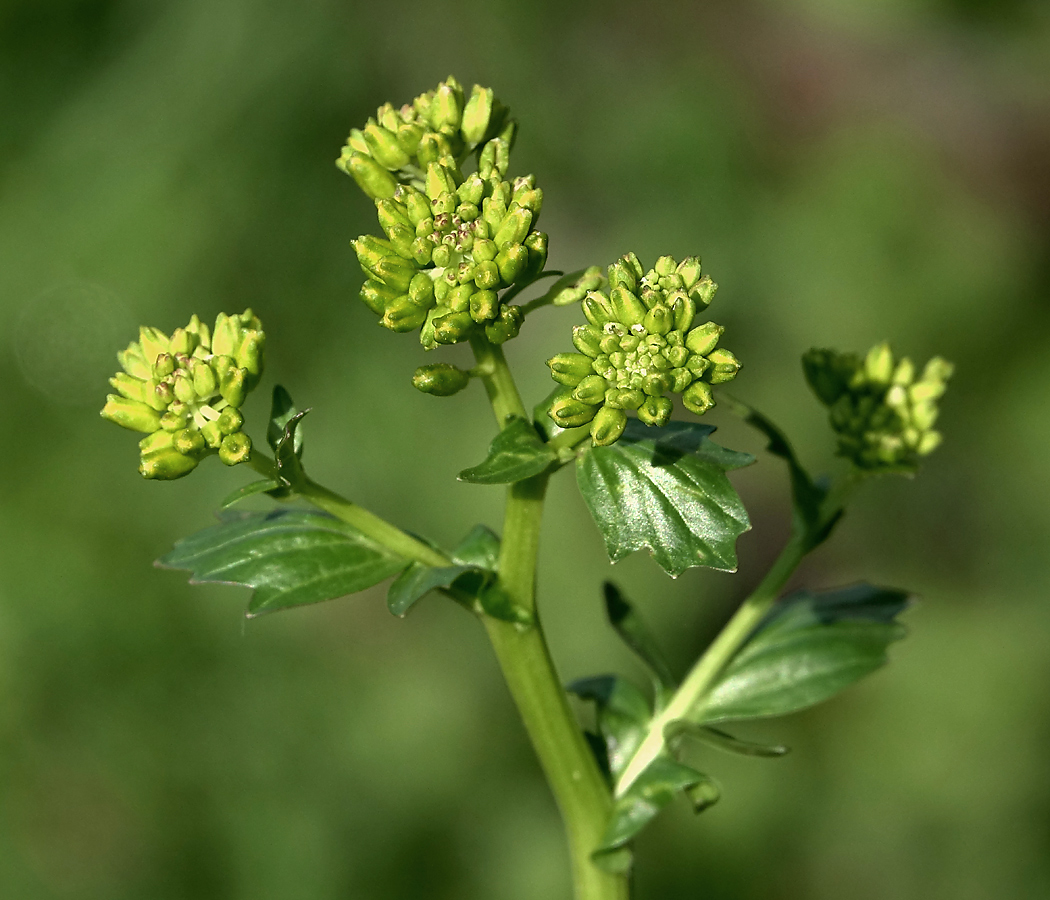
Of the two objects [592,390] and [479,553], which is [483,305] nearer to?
[592,390]

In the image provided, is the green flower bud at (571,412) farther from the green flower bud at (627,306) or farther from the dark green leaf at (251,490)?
the dark green leaf at (251,490)

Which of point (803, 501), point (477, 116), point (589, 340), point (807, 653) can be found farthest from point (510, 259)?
point (807, 653)

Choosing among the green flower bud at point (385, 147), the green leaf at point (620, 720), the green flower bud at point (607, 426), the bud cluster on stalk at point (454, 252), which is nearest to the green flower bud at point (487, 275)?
the bud cluster on stalk at point (454, 252)

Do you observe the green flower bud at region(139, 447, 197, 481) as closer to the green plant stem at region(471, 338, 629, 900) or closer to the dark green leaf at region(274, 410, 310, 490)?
the dark green leaf at region(274, 410, 310, 490)

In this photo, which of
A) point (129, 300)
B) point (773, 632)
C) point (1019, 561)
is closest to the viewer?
point (773, 632)

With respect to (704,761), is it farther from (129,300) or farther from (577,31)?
(577,31)

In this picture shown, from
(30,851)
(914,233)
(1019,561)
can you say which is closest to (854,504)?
(1019,561)

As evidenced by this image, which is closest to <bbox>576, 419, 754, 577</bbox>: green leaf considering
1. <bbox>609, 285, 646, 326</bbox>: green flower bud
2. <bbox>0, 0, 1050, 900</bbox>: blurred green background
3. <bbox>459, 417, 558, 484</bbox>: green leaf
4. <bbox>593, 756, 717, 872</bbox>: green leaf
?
<bbox>459, 417, 558, 484</bbox>: green leaf
